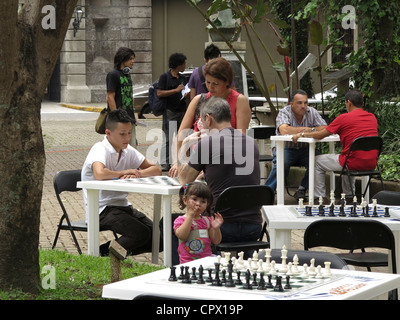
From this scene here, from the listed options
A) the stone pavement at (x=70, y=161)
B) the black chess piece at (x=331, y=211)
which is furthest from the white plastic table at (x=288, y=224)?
the stone pavement at (x=70, y=161)

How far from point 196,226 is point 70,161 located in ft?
34.5

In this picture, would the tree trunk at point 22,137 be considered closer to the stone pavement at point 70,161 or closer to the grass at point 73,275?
the grass at point 73,275

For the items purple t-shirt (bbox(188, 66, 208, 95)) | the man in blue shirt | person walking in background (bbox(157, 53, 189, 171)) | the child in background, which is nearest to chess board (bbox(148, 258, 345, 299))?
the child in background

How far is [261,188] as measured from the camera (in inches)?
271

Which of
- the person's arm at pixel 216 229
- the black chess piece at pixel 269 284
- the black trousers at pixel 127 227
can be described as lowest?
the black trousers at pixel 127 227

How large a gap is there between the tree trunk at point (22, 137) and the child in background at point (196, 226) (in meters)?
1.05

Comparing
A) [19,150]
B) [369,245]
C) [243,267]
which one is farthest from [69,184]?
[243,267]

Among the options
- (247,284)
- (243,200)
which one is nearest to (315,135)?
(243,200)

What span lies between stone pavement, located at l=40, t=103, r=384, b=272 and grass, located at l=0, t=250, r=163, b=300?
96 centimetres

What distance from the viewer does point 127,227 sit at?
7.61 m

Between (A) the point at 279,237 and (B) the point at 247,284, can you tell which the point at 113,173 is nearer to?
(A) the point at 279,237

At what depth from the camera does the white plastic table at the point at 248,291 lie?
3795 mm

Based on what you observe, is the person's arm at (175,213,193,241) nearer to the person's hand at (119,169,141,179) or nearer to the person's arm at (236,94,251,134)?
the person's hand at (119,169,141,179)

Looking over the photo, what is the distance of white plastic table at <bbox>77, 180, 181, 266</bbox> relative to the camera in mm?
7172
